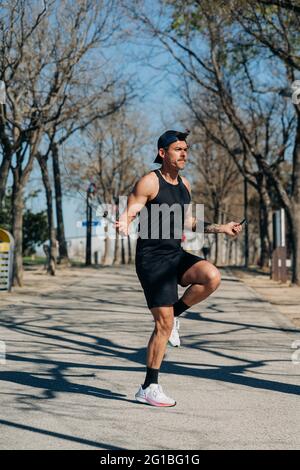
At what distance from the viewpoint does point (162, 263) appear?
20.1 ft

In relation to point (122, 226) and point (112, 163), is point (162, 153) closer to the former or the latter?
point (122, 226)

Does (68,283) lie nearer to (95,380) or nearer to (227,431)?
(95,380)

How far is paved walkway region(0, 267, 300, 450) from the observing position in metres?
5.09

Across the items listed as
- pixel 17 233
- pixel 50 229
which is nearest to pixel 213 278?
pixel 17 233

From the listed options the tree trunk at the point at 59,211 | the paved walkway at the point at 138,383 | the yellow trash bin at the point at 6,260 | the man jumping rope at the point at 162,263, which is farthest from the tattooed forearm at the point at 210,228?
the tree trunk at the point at 59,211

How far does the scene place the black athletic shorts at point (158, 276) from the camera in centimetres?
611

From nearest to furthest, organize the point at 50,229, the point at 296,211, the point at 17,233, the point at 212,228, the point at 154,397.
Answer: the point at 154,397 → the point at 212,228 → the point at 17,233 → the point at 296,211 → the point at 50,229

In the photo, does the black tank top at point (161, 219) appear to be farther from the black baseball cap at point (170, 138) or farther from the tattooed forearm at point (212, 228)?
the tattooed forearm at point (212, 228)

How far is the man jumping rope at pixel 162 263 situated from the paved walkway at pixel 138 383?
0.40 m

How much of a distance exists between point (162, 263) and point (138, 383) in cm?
140

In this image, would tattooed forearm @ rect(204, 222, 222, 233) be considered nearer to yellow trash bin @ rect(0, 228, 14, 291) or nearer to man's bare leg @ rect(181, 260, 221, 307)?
man's bare leg @ rect(181, 260, 221, 307)

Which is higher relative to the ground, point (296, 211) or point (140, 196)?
point (296, 211)

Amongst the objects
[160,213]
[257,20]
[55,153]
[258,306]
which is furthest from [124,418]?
[55,153]

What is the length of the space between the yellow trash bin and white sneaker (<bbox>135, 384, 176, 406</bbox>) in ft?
41.3
